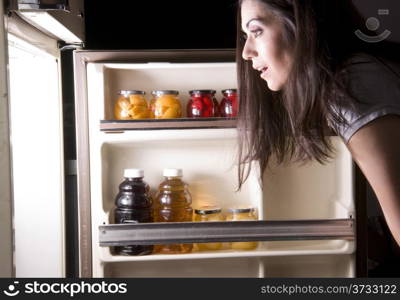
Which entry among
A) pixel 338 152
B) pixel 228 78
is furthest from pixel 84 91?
pixel 338 152

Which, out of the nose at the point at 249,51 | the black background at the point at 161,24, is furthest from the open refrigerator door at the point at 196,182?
the nose at the point at 249,51

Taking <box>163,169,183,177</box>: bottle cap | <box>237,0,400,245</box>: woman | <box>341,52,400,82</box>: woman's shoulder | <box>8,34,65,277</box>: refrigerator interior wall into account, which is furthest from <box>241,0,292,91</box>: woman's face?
<box>8,34,65,277</box>: refrigerator interior wall

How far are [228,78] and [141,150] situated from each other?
0.31 metres

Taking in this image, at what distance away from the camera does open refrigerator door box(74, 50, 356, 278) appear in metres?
1.21

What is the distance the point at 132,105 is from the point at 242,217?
0.39m

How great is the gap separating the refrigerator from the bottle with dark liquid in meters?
0.04

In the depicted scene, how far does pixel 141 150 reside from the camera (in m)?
1.34

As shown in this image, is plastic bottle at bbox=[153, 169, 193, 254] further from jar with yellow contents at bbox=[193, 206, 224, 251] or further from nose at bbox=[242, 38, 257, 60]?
nose at bbox=[242, 38, 257, 60]

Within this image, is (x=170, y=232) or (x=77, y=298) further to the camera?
(x=170, y=232)

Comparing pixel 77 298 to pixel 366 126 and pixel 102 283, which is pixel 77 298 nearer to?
pixel 102 283

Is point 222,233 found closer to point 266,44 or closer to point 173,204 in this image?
point 173,204

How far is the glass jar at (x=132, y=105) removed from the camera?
122 cm

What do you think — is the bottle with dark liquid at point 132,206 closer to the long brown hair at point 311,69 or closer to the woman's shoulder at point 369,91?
the long brown hair at point 311,69

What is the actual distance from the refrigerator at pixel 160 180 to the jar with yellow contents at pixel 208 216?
4 centimetres
